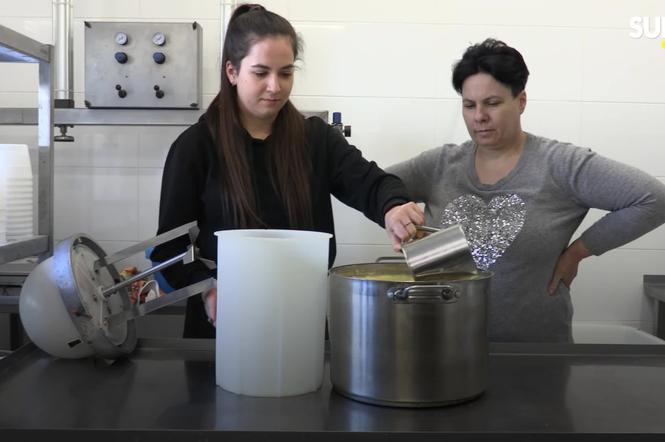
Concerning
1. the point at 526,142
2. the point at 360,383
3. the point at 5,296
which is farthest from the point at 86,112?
the point at 360,383

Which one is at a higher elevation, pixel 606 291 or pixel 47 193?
pixel 47 193

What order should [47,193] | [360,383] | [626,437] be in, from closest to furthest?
[626,437], [360,383], [47,193]

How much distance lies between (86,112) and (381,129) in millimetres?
1040

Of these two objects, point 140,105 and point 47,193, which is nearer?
point 47,193

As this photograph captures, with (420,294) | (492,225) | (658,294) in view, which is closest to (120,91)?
(492,225)

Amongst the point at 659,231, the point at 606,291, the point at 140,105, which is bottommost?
the point at 606,291

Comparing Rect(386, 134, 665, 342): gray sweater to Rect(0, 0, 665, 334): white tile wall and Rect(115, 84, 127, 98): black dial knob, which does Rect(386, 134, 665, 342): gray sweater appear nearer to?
Rect(0, 0, 665, 334): white tile wall

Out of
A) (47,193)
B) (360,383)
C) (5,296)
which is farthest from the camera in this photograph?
(5,296)

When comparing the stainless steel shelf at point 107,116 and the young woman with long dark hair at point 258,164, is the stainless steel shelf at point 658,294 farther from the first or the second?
the young woman with long dark hair at point 258,164

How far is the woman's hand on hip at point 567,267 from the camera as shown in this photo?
5.27 feet

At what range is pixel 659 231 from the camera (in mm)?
2527

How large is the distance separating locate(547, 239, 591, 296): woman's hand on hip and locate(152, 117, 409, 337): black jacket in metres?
0.53

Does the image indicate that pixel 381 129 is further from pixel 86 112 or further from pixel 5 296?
pixel 5 296

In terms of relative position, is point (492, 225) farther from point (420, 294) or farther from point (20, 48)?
point (20, 48)
